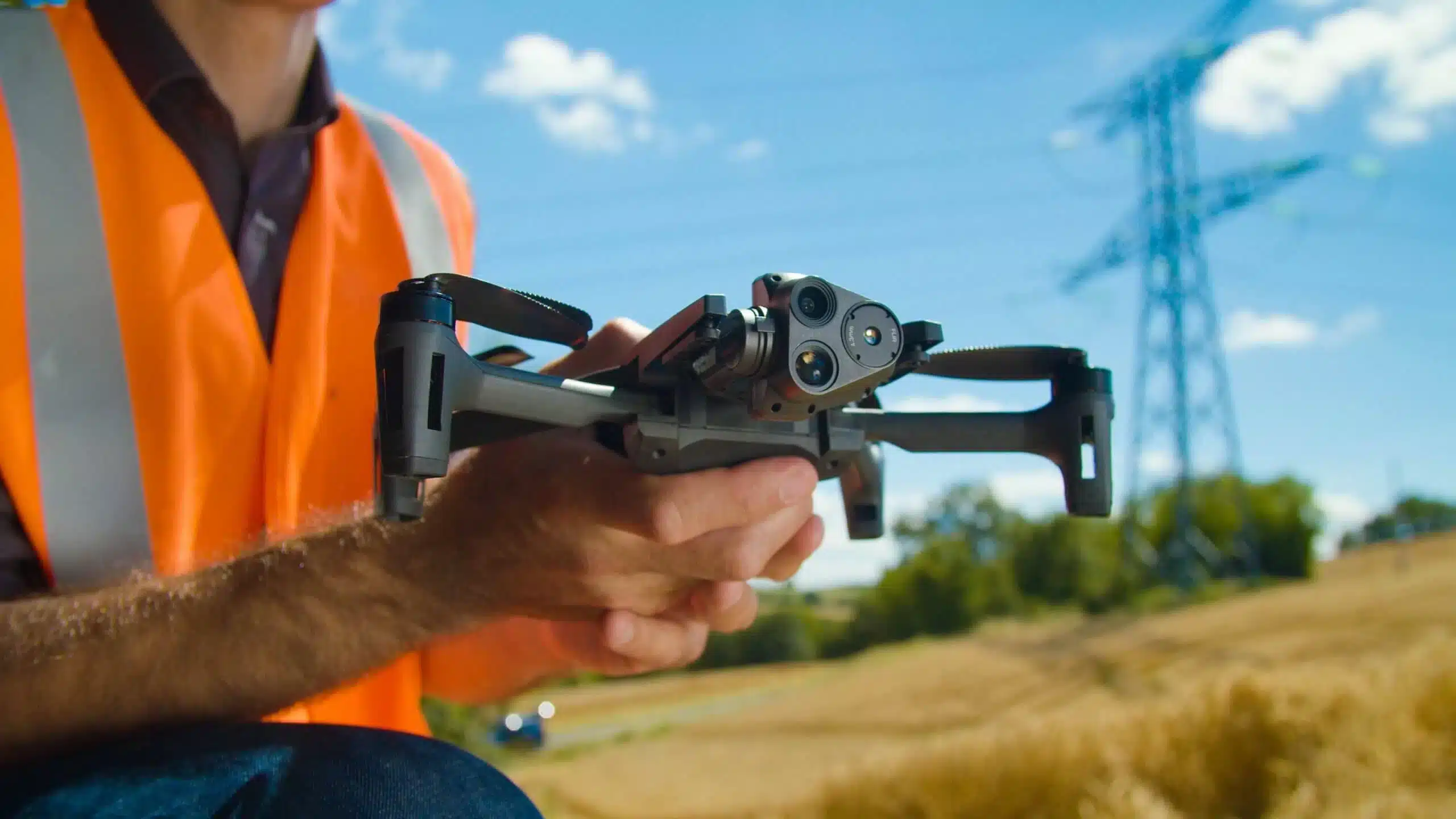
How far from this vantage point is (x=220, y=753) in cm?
55

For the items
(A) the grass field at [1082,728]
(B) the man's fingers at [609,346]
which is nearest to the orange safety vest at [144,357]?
(B) the man's fingers at [609,346]

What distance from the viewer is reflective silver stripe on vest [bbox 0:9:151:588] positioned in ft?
2.36

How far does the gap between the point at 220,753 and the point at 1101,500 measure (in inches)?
20.4

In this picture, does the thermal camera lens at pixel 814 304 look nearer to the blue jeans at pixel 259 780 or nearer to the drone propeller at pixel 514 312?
the drone propeller at pixel 514 312

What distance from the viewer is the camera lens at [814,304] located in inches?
16.3

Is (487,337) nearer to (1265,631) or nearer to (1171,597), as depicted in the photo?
(1265,631)

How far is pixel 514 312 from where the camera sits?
0.49 metres

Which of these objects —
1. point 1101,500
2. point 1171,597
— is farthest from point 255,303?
point 1171,597

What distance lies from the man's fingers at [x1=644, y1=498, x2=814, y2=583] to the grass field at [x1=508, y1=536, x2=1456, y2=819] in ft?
1.57

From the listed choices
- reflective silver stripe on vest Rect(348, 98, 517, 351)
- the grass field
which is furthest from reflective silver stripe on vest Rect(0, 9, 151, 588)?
the grass field

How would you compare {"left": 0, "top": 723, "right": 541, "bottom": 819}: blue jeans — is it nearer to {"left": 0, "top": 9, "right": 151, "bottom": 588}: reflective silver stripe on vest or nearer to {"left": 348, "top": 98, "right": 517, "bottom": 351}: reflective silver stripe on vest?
{"left": 0, "top": 9, "right": 151, "bottom": 588}: reflective silver stripe on vest

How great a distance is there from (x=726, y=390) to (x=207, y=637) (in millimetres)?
376

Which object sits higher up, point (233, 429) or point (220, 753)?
point (233, 429)

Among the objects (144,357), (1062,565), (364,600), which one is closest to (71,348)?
(144,357)
